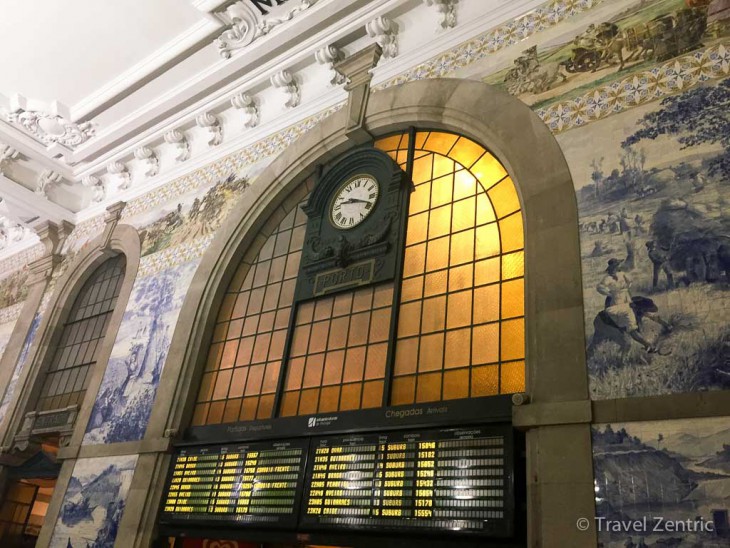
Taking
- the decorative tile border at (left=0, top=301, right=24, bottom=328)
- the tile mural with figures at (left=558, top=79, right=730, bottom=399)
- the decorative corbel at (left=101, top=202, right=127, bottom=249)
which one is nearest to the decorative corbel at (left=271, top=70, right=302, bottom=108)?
the decorative corbel at (left=101, top=202, right=127, bottom=249)

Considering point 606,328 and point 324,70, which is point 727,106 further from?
point 324,70

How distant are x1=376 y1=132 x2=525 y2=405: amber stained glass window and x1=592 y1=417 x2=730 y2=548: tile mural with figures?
1328mm

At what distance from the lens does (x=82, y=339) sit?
12555 mm

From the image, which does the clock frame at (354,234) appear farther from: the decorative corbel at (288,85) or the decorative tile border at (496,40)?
the decorative corbel at (288,85)

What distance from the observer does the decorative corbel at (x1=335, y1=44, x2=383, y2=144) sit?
367 inches

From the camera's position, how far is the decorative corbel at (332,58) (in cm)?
1009

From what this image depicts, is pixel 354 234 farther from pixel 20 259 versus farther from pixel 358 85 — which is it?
pixel 20 259

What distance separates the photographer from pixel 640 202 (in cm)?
576

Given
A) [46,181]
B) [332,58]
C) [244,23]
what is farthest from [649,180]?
[46,181]

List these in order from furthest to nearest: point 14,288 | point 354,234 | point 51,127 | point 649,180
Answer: point 14,288, point 51,127, point 354,234, point 649,180

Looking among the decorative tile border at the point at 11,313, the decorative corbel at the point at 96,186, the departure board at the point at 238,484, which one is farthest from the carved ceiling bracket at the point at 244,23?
the decorative tile border at the point at 11,313

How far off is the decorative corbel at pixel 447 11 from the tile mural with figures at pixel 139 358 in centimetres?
591

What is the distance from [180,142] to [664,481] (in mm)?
11172

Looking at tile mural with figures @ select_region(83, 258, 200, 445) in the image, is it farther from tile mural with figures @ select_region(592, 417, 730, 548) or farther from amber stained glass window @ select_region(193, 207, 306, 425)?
tile mural with figures @ select_region(592, 417, 730, 548)
